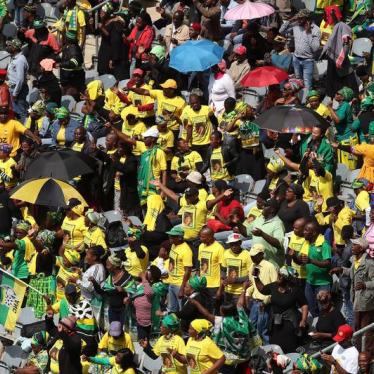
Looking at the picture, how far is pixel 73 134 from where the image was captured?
87.1 ft

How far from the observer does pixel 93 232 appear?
79.0 feet

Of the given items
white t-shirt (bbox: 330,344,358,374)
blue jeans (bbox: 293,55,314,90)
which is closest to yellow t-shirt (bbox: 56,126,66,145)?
blue jeans (bbox: 293,55,314,90)

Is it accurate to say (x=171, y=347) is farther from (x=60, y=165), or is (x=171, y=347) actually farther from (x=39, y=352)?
(x=60, y=165)

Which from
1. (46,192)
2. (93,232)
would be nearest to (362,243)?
(93,232)

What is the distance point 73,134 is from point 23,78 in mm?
2426

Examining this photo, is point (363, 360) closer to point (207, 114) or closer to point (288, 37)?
point (207, 114)

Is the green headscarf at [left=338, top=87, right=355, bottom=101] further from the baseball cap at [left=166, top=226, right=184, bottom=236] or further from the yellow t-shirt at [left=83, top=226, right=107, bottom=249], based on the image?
the yellow t-shirt at [left=83, top=226, right=107, bottom=249]

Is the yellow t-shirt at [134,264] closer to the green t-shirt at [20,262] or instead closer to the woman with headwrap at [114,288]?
the woman with headwrap at [114,288]

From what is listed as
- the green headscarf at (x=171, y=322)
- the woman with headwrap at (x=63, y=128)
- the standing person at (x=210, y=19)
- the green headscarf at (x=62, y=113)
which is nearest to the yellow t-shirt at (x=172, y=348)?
the green headscarf at (x=171, y=322)

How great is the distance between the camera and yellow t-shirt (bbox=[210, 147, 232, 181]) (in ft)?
81.8

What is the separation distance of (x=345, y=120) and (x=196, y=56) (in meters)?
2.60

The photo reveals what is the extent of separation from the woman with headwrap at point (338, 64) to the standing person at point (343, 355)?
631cm

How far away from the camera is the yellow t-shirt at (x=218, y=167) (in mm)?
24922

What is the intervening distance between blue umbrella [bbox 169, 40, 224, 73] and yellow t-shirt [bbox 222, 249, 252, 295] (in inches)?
174
